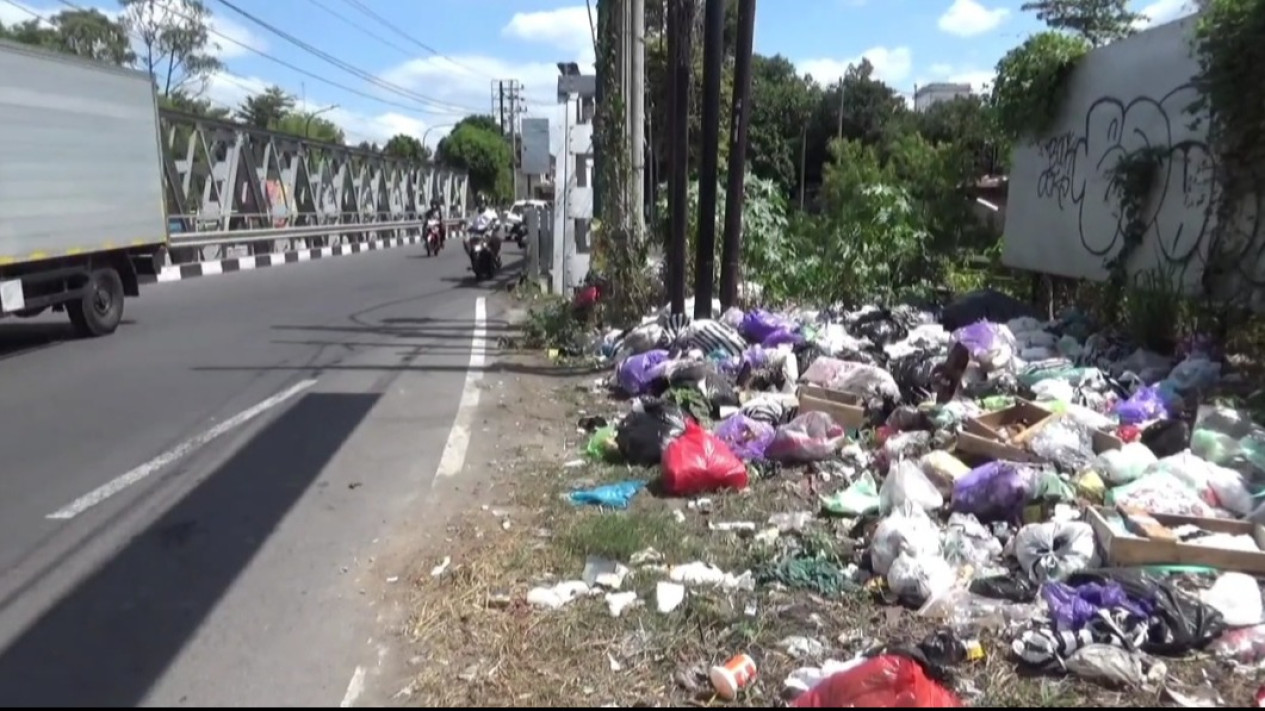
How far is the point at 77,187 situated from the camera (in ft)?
40.5

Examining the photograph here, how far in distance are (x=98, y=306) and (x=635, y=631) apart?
10884 mm

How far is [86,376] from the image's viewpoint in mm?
9891

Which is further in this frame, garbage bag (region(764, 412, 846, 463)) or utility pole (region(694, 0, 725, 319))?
utility pole (region(694, 0, 725, 319))

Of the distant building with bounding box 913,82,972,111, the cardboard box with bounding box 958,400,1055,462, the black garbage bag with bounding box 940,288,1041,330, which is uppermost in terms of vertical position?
the distant building with bounding box 913,82,972,111

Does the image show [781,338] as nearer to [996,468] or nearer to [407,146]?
[996,468]

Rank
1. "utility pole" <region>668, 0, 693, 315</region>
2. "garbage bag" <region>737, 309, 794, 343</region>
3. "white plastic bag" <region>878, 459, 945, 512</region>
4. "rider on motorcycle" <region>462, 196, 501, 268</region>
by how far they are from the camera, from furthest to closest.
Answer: "rider on motorcycle" <region>462, 196, 501, 268</region>
"utility pole" <region>668, 0, 693, 315</region>
"garbage bag" <region>737, 309, 794, 343</region>
"white plastic bag" <region>878, 459, 945, 512</region>

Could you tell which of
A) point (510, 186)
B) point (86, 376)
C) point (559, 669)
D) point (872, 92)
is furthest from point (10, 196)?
point (510, 186)

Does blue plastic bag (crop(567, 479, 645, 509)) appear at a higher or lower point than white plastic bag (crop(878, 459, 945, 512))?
lower

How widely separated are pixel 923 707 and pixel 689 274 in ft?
32.8

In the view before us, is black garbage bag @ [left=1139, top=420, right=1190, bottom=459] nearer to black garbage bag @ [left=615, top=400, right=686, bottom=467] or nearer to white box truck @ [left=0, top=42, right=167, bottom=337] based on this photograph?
black garbage bag @ [left=615, top=400, right=686, bottom=467]

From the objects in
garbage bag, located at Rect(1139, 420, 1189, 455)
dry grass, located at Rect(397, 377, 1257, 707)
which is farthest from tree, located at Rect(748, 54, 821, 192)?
dry grass, located at Rect(397, 377, 1257, 707)

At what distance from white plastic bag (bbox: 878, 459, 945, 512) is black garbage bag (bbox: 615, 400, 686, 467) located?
1.65 metres

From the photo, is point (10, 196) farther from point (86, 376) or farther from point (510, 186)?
point (510, 186)

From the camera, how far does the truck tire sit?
12453mm
